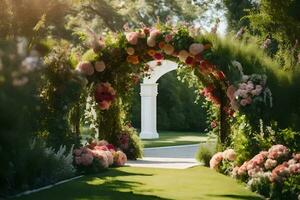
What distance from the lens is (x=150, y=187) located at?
10.2m

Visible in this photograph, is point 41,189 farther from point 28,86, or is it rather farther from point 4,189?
point 28,86

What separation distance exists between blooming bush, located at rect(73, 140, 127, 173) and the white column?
12.4 meters

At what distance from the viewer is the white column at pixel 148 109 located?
1037 inches

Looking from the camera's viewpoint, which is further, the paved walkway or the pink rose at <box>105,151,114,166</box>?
the paved walkway

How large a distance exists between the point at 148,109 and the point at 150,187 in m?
16.5

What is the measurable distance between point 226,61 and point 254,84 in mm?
970

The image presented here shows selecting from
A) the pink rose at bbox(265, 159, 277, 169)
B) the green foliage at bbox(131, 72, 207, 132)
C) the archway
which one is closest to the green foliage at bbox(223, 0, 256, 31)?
the archway

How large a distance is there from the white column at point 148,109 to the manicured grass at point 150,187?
13636 millimetres

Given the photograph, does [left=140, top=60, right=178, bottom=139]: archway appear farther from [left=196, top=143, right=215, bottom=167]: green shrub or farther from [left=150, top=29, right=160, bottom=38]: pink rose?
[left=150, top=29, right=160, bottom=38]: pink rose

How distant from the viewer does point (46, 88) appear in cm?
1168

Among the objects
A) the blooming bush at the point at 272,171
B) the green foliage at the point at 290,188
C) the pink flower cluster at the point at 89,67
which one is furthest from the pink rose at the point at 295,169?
the pink flower cluster at the point at 89,67

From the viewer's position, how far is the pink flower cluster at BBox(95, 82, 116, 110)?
14.1m

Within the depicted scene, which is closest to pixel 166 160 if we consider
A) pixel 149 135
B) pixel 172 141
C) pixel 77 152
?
pixel 77 152

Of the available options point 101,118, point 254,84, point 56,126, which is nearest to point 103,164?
point 56,126
